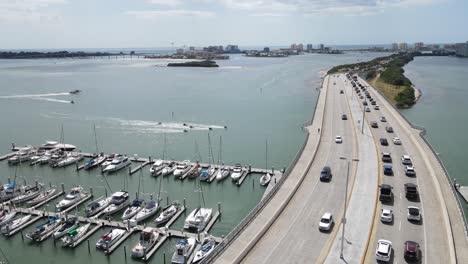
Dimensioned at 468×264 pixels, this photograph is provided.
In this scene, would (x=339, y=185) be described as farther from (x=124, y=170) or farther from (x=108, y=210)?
(x=124, y=170)

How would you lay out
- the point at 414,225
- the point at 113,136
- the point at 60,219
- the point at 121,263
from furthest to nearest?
the point at 113,136 → the point at 60,219 → the point at 121,263 → the point at 414,225

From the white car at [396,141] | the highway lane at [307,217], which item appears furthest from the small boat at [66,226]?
the white car at [396,141]

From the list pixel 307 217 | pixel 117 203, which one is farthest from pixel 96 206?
pixel 307 217

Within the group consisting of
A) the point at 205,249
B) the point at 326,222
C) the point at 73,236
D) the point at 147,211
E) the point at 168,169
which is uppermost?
the point at 326,222

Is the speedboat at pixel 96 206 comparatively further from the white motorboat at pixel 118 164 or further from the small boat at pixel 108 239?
the white motorboat at pixel 118 164

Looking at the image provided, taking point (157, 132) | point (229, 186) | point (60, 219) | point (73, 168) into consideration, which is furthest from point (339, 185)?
point (157, 132)

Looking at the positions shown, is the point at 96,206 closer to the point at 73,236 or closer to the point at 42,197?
the point at 73,236

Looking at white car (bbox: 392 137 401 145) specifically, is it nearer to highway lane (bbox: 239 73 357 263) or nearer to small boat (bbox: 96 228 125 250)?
highway lane (bbox: 239 73 357 263)
